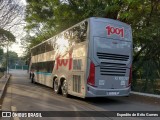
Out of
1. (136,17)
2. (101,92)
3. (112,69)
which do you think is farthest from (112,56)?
(136,17)

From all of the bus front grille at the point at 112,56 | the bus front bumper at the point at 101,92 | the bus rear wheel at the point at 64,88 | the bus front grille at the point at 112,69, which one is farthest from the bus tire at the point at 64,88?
the bus front grille at the point at 112,56

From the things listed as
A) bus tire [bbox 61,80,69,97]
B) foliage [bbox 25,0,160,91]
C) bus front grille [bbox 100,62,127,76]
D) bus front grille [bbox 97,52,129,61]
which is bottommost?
bus tire [bbox 61,80,69,97]

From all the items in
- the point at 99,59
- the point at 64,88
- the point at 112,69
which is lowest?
the point at 64,88

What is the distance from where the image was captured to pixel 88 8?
18.6 m

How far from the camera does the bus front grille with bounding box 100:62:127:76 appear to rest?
1148cm

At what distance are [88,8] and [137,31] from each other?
3.99 meters

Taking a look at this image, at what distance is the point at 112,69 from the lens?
38.4ft

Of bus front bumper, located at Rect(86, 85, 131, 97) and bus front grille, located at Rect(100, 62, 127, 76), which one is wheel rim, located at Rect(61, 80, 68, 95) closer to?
bus front bumper, located at Rect(86, 85, 131, 97)

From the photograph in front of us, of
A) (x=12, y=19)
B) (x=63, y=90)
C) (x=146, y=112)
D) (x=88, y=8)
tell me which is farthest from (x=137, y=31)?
(x=12, y=19)

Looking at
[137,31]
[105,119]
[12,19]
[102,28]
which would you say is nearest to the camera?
[105,119]

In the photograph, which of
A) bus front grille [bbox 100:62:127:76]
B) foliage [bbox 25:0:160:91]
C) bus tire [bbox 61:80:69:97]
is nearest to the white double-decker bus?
bus front grille [bbox 100:62:127:76]

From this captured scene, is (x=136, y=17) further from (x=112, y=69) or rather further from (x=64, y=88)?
(x=64, y=88)

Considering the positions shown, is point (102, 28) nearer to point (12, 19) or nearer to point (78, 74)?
point (78, 74)

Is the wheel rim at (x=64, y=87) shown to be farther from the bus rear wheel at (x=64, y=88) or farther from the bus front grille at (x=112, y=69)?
the bus front grille at (x=112, y=69)
